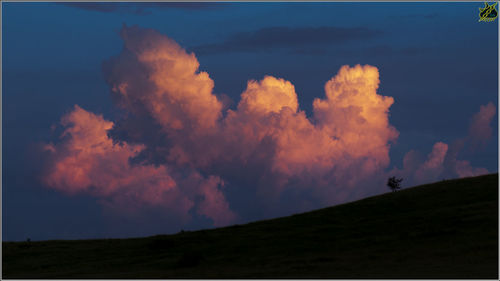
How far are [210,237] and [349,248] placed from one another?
12765 millimetres

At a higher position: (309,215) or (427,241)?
(309,215)

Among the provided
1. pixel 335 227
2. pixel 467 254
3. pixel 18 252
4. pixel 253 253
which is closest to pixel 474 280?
pixel 467 254

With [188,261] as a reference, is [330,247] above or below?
above

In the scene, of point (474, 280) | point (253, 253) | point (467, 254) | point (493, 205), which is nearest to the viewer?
point (474, 280)

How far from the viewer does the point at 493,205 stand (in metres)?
40.8

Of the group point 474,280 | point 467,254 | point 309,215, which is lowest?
point 474,280

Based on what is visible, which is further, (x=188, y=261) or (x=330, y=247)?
(x=330, y=247)

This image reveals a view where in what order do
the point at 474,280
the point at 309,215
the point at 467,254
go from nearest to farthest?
the point at 474,280 < the point at 467,254 < the point at 309,215

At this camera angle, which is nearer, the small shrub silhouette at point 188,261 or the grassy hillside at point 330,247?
the grassy hillside at point 330,247

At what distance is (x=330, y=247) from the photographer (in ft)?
121

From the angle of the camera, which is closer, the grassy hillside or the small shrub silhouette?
the grassy hillside

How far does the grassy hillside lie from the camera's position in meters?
30.3

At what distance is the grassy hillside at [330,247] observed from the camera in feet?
99.6

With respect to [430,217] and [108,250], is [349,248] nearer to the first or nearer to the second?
[430,217]
